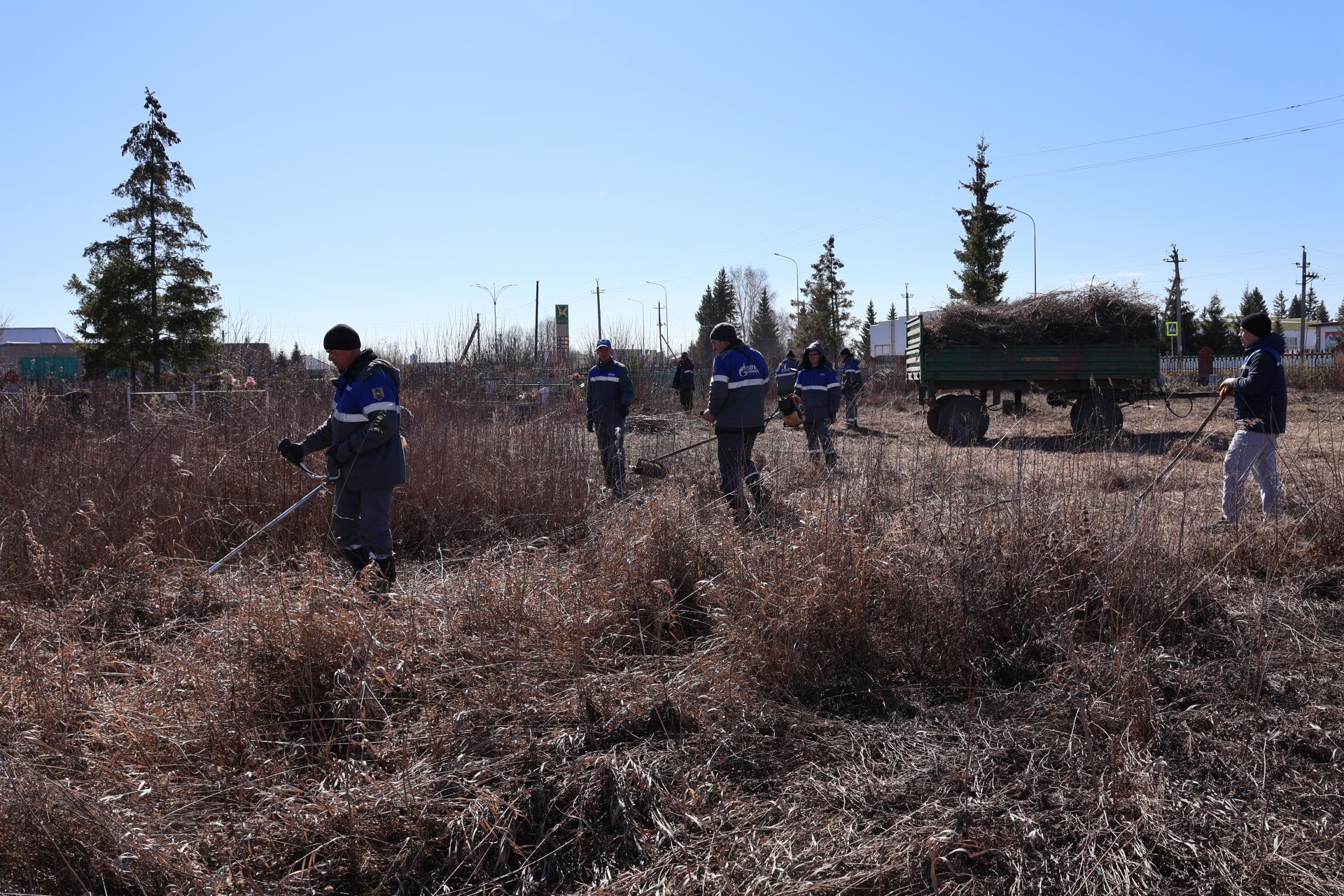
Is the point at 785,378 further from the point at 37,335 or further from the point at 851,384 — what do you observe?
the point at 37,335

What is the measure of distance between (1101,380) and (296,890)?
13.9 m

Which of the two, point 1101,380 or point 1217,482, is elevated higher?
point 1101,380

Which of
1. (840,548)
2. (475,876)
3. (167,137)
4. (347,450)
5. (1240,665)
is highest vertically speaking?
(167,137)

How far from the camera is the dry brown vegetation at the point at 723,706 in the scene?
2.50 meters

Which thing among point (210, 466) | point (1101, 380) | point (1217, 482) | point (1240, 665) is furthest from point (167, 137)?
point (1240, 665)

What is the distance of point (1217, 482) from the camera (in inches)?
324

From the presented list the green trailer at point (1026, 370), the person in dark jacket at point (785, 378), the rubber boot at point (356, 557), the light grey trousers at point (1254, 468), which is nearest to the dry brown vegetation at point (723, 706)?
the rubber boot at point (356, 557)

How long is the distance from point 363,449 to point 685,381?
14361 millimetres

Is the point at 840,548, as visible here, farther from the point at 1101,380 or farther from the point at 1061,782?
the point at 1101,380

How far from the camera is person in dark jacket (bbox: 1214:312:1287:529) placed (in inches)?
240

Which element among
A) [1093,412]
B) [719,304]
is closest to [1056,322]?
[1093,412]

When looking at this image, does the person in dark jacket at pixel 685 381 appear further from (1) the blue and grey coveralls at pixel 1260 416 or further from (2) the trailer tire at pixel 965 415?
(1) the blue and grey coveralls at pixel 1260 416

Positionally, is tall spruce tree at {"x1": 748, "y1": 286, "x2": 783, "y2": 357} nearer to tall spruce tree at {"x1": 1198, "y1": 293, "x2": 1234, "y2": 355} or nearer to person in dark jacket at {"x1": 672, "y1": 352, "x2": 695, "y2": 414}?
tall spruce tree at {"x1": 1198, "y1": 293, "x2": 1234, "y2": 355}

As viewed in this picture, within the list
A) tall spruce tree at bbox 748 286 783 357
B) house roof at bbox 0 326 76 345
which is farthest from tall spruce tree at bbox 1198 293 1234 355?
house roof at bbox 0 326 76 345
